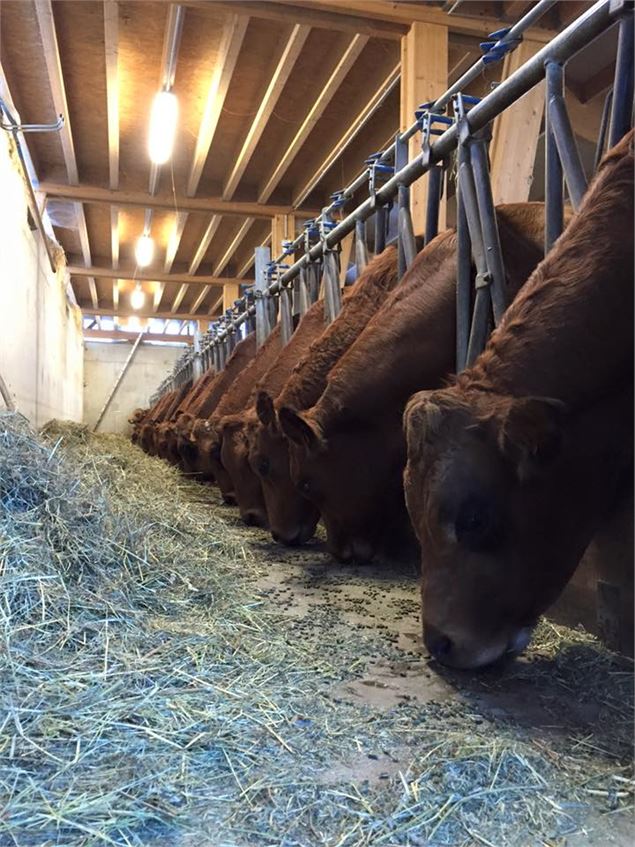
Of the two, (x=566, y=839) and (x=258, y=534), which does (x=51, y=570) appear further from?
(x=258, y=534)

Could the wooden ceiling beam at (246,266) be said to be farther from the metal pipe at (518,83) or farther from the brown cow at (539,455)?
the brown cow at (539,455)

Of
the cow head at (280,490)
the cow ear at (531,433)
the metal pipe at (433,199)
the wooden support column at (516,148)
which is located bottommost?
the cow head at (280,490)

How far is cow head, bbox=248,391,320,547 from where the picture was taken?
484cm

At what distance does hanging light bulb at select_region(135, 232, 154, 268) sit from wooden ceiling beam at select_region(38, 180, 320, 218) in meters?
2.16

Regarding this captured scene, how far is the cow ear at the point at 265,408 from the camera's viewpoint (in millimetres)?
4676

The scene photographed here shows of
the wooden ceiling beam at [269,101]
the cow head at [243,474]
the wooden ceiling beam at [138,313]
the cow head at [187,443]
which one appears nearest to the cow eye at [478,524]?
the cow head at [243,474]

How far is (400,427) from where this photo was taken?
3916 mm

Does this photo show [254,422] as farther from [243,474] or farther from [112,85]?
[112,85]

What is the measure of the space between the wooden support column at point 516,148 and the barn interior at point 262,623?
0.8 inches

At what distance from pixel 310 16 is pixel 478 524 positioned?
18.1ft

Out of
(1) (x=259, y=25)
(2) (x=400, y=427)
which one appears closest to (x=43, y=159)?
(1) (x=259, y=25)

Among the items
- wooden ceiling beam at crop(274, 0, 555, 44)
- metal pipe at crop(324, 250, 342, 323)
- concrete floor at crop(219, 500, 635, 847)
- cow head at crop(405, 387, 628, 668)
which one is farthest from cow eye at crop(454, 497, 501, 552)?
wooden ceiling beam at crop(274, 0, 555, 44)

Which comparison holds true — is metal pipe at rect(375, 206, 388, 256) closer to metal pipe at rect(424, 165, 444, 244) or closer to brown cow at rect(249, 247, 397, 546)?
brown cow at rect(249, 247, 397, 546)

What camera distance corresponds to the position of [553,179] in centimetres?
269
